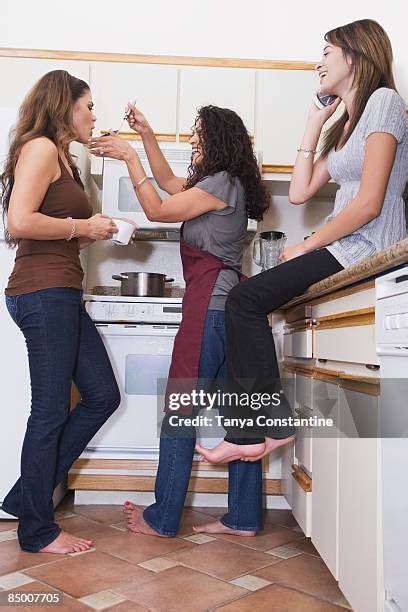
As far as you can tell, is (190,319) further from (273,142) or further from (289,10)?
(289,10)

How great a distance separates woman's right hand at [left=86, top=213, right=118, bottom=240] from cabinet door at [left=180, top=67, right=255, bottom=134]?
43.8 inches

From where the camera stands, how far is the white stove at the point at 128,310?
8.45ft

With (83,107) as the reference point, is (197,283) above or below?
below

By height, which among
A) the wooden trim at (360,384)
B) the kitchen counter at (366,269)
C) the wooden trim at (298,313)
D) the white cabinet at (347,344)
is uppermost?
the kitchen counter at (366,269)

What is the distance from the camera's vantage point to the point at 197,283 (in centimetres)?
210

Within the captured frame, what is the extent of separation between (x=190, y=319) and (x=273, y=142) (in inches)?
49.3

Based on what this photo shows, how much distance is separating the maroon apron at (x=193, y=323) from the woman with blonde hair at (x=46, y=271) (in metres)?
0.33

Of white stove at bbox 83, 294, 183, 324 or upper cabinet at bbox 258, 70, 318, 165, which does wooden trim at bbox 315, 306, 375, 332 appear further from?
upper cabinet at bbox 258, 70, 318, 165

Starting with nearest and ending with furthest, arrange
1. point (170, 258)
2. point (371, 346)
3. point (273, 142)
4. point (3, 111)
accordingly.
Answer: point (371, 346) → point (3, 111) → point (273, 142) → point (170, 258)

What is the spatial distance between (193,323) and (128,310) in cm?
57

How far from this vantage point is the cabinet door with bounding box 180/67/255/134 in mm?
2967

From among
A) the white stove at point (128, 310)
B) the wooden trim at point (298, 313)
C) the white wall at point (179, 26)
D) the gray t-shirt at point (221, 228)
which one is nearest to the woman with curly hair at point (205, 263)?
the gray t-shirt at point (221, 228)

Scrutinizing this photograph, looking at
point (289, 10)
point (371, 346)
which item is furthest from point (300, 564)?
point (289, 10)

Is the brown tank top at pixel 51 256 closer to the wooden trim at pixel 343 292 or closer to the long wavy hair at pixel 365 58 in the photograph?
the wooden trim at pixel 343 292
